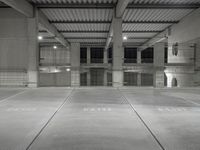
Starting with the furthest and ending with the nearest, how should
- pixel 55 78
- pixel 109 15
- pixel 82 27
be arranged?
pixel 55 78, pixel 82 27, pixel 109 15

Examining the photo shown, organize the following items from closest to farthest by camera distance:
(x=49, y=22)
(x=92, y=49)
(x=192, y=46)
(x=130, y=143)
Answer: (x=130, y=143)
(x=192, y=46)
(x=49, y=22)
(x=92, y=49)

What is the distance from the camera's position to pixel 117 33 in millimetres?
12844

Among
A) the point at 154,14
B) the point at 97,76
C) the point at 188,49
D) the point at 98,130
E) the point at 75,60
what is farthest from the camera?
the point at 97,76

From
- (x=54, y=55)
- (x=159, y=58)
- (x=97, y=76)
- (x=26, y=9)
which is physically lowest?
(x=97, y=76)

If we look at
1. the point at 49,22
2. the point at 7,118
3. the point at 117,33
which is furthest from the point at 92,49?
the point at 7,118

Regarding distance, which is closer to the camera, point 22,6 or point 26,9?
point 22,6

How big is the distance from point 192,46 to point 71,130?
13.3 m

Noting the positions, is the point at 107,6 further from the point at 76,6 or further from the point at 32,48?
the point at 32,48

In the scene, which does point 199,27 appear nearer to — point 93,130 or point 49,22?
point 49,22

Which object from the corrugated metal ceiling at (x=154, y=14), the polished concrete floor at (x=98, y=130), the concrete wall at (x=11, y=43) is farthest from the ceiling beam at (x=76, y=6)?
the polished concrete floor at (x=98, y=130)

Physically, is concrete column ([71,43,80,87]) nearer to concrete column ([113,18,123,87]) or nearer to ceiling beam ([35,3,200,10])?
concrete column ([113,18,123,87])

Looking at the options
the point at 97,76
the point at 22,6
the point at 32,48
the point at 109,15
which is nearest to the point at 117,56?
the point at 109,15

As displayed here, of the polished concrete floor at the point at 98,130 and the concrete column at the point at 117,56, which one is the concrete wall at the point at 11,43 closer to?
the concrete column at the point at 117,56

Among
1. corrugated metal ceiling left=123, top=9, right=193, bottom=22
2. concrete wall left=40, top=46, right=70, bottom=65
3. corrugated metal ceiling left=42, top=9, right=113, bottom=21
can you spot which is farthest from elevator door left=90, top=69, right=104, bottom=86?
corrugated metal ceiling left=123, top=9, right=193, bottom=22
